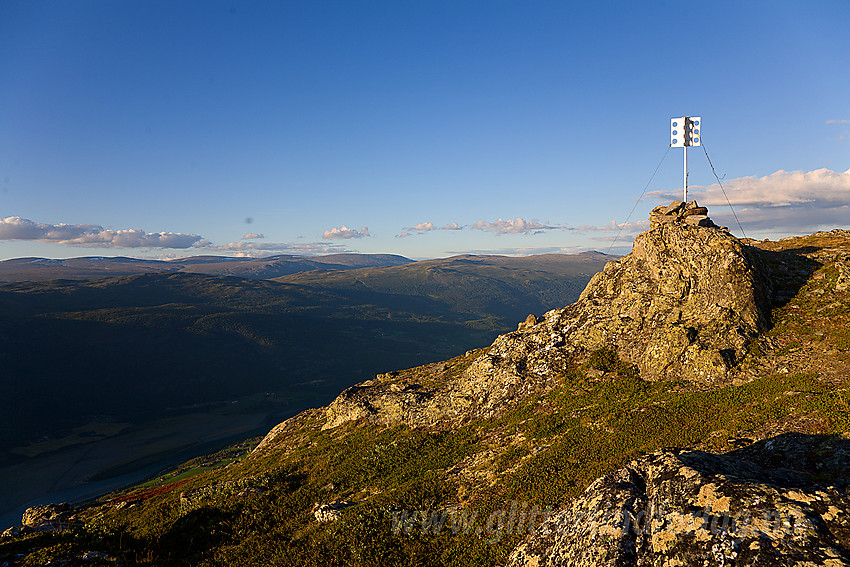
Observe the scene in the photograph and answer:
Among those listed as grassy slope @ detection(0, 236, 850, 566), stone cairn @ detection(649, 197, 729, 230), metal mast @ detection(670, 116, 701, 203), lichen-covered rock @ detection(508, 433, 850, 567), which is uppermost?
metal mast @ detection(670, 116, 701, 203)

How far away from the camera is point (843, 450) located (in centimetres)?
1736

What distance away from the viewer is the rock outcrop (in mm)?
32688

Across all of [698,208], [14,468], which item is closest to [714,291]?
[698,208]

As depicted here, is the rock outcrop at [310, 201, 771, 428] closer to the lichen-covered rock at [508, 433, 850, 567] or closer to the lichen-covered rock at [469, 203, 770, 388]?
the lichen-covered rock at [469, 203, 770, 388]

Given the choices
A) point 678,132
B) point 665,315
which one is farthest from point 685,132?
point 665,315

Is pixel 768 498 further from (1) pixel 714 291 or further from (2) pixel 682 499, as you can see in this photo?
(1) pixel 714 291

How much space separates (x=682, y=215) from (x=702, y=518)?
40.4 m

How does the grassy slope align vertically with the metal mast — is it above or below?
below

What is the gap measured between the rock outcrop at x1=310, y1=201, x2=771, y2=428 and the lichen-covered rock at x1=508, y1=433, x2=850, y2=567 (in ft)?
51.6

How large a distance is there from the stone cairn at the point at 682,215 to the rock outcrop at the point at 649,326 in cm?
11

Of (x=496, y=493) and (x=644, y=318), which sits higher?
(x=644, y=318)

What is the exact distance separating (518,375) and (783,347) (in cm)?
1994

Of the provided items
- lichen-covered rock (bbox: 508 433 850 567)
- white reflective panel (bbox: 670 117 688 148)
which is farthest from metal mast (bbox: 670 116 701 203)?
lichen-covered rock (bbox: 508 433 850 567)

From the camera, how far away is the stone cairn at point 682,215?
141ft
